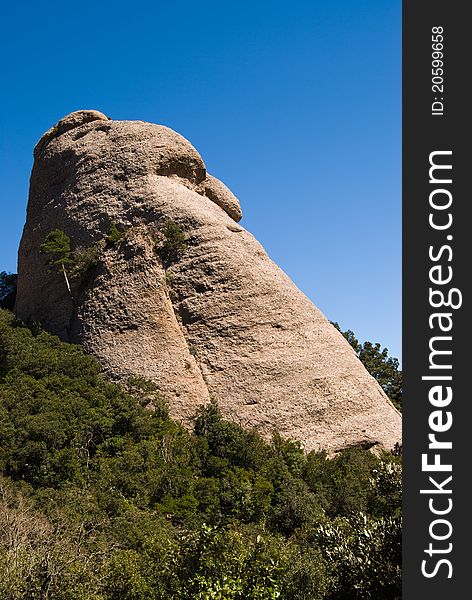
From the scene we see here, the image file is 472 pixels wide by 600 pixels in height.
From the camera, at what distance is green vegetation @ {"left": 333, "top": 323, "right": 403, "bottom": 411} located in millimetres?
44244

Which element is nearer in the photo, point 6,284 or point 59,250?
point 59,250

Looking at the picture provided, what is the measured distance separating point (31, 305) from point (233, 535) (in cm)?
2531

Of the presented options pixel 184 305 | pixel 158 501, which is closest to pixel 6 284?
pixel 184 305

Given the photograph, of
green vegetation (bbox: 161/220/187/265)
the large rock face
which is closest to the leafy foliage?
the large rock face

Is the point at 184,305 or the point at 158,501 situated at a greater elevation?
the point at 184,305

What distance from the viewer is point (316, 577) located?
12.7 meters

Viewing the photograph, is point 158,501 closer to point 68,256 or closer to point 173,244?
point 173,244

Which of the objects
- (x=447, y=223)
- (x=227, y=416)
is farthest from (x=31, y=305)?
(x=447, y=223)

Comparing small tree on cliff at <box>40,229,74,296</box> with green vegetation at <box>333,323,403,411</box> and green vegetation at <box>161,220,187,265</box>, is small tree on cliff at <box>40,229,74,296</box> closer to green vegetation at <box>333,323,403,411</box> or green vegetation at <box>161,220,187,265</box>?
green vegetation at <box>161,220,187,265</box>

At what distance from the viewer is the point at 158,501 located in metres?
22.6

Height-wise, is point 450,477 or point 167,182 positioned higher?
point 167,182

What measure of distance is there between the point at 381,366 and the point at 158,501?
2723cm

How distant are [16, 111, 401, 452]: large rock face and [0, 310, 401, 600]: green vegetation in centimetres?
140

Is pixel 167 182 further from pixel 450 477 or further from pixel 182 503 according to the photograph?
pixel 450 477
